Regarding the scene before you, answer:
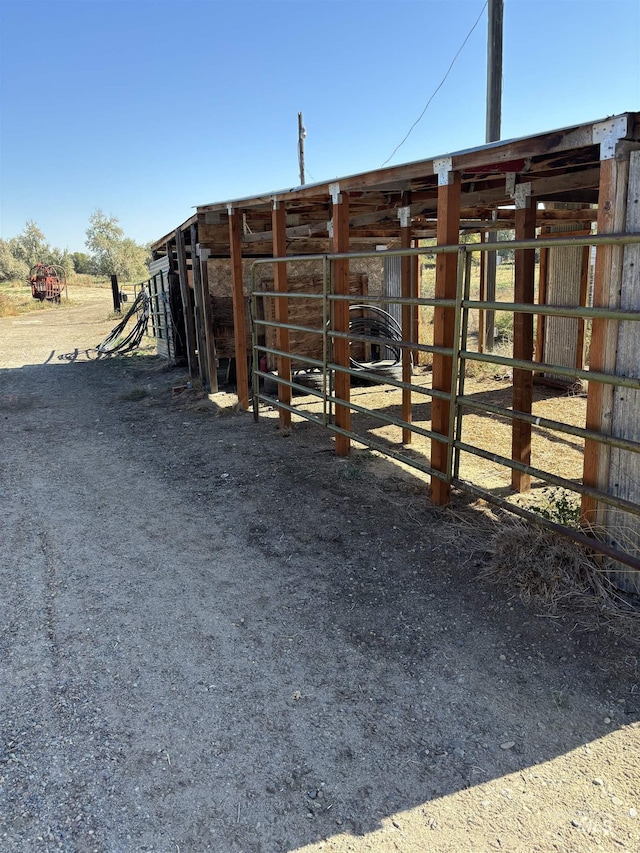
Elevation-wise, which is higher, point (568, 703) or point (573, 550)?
point (573, 550)

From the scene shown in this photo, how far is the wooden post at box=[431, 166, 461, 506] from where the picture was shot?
14.2 feet

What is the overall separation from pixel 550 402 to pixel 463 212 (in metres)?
2.76

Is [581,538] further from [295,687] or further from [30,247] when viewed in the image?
[30,247]

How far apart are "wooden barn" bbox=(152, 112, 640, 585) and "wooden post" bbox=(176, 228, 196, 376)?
72 mm

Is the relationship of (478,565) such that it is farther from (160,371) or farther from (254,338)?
(160,371)

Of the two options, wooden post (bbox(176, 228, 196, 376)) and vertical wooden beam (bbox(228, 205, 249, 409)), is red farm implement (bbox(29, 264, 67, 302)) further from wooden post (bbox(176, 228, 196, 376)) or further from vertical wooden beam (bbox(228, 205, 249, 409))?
vertical wooden beam (bbox(228, 205, 249, 409))

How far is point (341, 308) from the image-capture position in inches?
226

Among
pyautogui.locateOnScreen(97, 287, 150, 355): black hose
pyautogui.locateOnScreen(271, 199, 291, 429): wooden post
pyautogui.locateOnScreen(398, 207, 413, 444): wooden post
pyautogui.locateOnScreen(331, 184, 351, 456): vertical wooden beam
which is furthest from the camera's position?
pyautogui.locateOnScreen(97, 287, 150, 355): black hose

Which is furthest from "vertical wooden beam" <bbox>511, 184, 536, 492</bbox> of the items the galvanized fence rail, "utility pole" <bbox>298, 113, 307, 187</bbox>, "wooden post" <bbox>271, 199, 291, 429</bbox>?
"utility pole" <bbox>298, 113, 307, 187</bbox>

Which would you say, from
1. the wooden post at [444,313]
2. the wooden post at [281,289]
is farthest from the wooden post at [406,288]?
the wooden post at [444,313]

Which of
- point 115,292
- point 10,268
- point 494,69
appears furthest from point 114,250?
point 494,69

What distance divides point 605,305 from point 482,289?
7.09 meters

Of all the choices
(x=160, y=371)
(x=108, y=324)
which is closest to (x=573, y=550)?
(x=160, y=371)

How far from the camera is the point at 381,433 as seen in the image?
729 cm
